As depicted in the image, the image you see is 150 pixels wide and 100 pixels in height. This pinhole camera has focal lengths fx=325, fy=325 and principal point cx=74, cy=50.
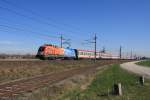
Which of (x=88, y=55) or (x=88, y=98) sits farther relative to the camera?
(x=88, y=55)

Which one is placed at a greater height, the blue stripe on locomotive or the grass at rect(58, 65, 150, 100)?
the blue stripe on locomotive

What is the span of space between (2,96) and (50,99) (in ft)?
8.78

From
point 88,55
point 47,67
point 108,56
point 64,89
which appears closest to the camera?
point 64,89

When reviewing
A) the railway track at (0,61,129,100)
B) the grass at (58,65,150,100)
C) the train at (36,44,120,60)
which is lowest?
the grass at (58,65,150,100)

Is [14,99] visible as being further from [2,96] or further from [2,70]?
[2,70]

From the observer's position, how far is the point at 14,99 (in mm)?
15945

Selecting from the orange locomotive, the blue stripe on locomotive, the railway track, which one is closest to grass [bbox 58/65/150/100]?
the railway track

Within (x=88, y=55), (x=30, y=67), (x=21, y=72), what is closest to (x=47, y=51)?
(x=30, y=67)

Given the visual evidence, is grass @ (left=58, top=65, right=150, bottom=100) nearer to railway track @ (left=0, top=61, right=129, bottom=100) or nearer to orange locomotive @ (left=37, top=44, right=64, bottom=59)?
railway track @ (left=0, top=61, right=129, bottom=100)

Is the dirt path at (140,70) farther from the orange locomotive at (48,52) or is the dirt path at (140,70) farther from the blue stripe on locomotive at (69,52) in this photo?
the blue stripe on locomotive at (69,52)

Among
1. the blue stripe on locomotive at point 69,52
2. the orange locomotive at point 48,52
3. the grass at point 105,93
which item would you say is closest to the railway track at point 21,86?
the grass at point 105,93

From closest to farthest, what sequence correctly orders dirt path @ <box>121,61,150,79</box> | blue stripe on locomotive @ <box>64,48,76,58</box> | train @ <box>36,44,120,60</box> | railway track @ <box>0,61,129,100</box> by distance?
1. railway track @ <box>0,61,129,100</box>
2. dirt path @ <box>121,61,150,79</box>
3. train @ <box>36,44,120,60</box>
4. blue stripe on locomotive @ <box>64,48,76,58</box>

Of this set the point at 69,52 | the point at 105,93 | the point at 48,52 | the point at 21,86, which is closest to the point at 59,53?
the point at 48,52

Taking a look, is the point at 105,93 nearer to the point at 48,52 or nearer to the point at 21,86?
the point at 21,86
